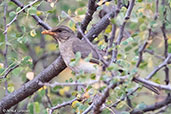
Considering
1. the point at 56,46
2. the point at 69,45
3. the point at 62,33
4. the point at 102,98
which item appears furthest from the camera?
the point at 62,33

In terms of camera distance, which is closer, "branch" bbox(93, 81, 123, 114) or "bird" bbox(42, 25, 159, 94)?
"branch" bbox(93, 81, 123, 114)

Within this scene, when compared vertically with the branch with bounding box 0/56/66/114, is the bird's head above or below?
above

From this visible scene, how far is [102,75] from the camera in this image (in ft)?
8.87

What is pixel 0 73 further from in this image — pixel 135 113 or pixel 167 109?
pixel 167 109

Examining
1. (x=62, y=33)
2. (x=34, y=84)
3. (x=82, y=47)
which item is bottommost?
(x=34, y=84)

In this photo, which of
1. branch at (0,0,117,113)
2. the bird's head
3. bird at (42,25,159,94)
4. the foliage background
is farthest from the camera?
the bird's head

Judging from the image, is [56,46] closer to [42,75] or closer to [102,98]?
[42,75]

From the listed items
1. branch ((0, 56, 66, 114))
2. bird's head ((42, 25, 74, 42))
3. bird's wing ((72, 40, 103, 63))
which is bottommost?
branch ((0, 56, 66, 114))

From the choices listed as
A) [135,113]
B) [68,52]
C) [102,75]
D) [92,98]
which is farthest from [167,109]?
[102,75]

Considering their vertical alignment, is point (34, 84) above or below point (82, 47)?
below

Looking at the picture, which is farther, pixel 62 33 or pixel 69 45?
pixel 62 33

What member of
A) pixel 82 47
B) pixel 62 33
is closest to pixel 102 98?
pixel 82 47

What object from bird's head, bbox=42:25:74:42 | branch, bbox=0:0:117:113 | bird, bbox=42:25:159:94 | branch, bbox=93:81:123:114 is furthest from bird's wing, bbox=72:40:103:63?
branch, bbox=93:81:123:114

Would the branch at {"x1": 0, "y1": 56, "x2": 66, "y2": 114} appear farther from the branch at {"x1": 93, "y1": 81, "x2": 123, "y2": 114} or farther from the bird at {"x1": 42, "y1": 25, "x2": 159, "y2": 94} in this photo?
the branch at {"x1": 93, "y1": 81, "x2": 123, "y2": 114}
